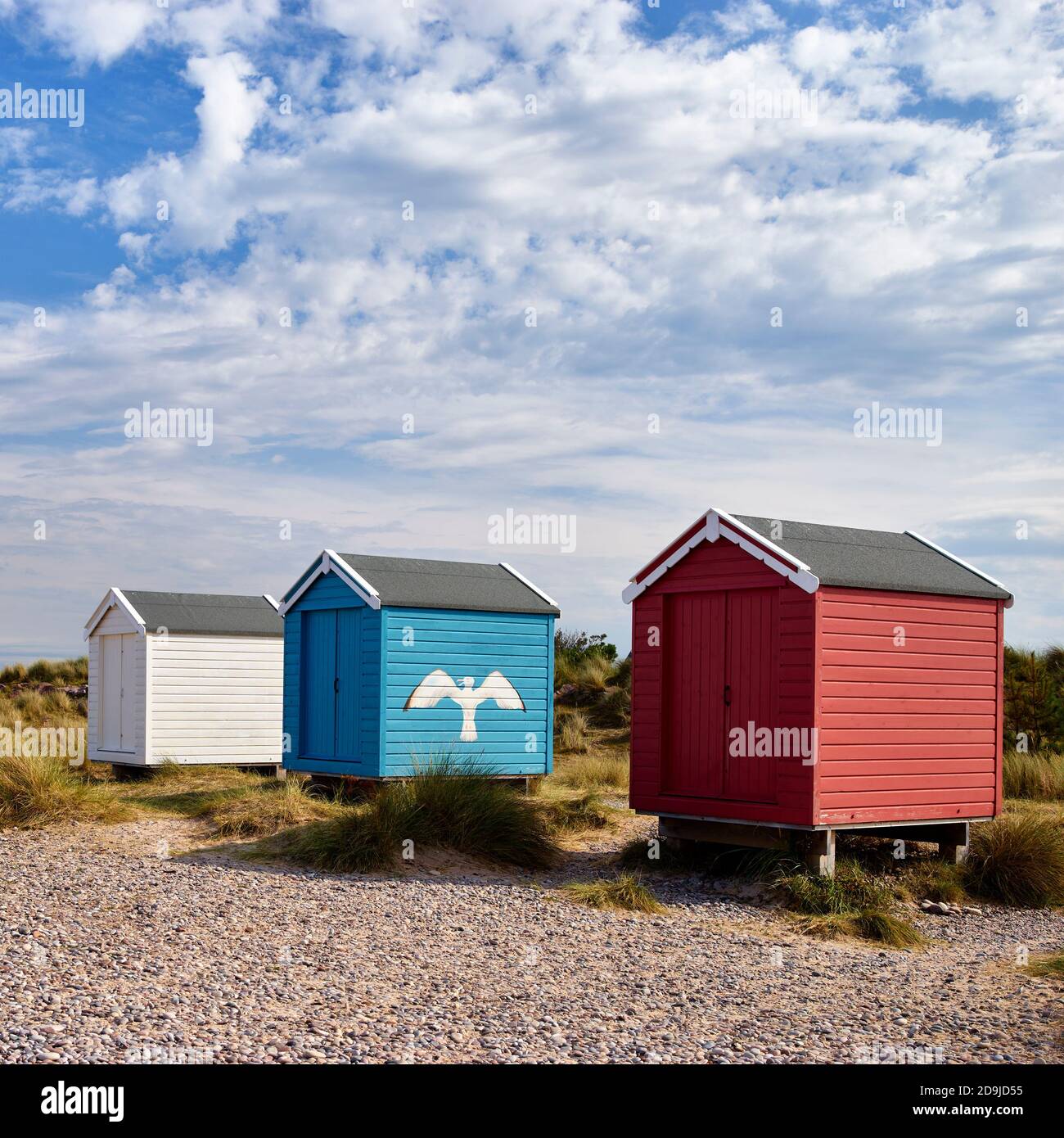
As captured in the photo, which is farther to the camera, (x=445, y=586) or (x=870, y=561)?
(x=445, y=586)

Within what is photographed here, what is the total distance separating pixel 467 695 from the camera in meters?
16.3

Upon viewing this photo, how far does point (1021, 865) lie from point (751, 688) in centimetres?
309

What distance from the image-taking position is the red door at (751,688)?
446 inches

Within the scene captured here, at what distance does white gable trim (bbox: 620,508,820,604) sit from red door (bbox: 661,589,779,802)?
30 cm

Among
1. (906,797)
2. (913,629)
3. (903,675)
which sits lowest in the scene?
(906,797)

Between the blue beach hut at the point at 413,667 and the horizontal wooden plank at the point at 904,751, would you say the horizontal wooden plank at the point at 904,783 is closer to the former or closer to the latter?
the horizontal wooden plank at the point at 904,751

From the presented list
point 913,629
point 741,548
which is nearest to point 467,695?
point 741,548

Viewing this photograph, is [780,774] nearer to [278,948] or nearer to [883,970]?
[883,970]

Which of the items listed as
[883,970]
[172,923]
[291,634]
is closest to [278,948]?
[172,923]

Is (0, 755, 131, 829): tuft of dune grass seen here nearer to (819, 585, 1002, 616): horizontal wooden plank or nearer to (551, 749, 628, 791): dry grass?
(551, 749, 628, 791): dry grass

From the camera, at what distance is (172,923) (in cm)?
904

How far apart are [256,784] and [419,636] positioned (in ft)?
12.4

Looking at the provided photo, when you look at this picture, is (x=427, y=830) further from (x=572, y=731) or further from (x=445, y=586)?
(x=572, y=731)

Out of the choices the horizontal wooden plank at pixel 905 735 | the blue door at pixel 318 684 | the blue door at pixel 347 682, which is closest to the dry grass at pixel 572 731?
the blue door at pixel 318 684
